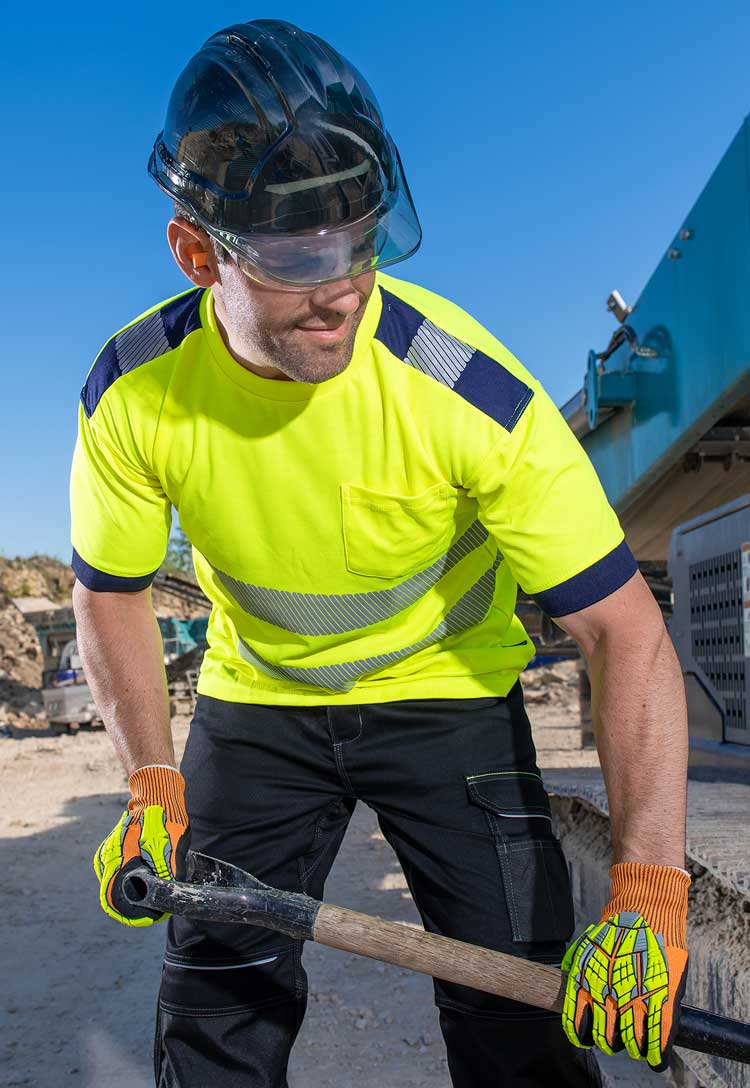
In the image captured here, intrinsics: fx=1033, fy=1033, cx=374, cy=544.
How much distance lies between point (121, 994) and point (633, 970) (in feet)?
9.41

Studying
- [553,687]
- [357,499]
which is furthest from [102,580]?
[553,687]

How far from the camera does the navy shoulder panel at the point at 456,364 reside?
185 centimetres

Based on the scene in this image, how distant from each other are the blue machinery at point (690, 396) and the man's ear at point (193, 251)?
7.06 feet

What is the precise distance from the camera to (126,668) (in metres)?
2.25

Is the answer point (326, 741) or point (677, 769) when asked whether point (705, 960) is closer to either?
point (677, 769)

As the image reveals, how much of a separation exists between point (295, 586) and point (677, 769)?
81 centimetres

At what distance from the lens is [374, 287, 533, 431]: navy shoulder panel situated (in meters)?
1.85

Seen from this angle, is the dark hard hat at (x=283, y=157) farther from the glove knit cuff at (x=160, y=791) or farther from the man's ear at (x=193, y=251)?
the glove knit cuff at (x=160, y=791)

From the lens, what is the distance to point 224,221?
1.83m

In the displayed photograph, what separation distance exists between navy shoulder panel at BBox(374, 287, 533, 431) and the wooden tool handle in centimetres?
91

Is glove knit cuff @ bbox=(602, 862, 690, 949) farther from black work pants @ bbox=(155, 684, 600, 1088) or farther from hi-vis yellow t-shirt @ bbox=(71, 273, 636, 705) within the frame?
hi-vis yellow t-shirt @ bbox=(71, 273, 636, 705)

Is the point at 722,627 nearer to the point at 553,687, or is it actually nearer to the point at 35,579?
the point at 553,687

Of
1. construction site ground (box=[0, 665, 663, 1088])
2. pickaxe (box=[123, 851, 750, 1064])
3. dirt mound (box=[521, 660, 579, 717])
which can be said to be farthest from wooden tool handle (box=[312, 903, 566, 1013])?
dirt mound (box=[521, 660, 579, 717])

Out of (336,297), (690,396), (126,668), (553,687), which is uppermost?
(690,396)
